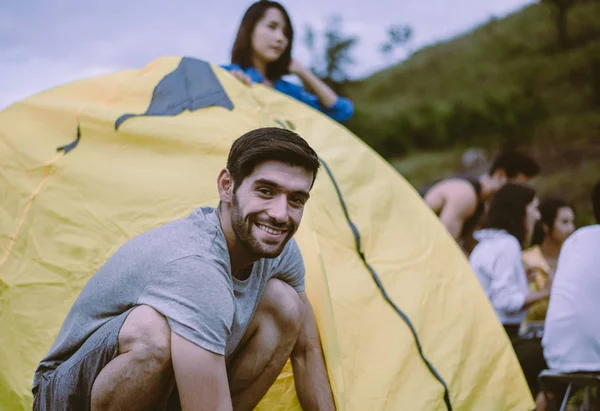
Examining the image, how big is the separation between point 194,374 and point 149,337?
0.15m

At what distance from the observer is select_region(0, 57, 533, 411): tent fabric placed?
92.8 inches

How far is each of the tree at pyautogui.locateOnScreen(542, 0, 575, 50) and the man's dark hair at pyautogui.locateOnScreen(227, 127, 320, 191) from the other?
12.4 m

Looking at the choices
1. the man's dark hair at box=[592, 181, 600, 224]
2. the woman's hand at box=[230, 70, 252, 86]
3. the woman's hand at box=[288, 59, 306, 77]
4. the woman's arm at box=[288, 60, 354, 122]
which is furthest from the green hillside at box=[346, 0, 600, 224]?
the woman's hand at box=[230, 70, 252, 86]

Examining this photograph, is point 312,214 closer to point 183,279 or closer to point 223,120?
point 223,120

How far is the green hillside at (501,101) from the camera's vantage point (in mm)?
10555

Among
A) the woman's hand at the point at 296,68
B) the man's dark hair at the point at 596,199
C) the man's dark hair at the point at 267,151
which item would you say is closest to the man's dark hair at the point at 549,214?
the man's dark hair at the point at 596,199

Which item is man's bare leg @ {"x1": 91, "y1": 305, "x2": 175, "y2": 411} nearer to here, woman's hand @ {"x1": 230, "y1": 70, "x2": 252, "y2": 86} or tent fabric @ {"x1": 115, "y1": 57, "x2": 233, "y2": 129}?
tent fabric @ {"x1": 115, "y1": 57, "x2": 233, "y2": 129}

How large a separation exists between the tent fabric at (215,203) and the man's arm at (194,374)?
1.96 ft

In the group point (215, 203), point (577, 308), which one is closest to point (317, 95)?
point (215, 203)

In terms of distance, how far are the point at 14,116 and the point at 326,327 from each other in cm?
174

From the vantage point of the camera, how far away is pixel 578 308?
2645 mm

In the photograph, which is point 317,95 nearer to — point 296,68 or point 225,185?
point 296,68

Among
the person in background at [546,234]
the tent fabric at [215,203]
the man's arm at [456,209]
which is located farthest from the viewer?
the person in background at [546,234]

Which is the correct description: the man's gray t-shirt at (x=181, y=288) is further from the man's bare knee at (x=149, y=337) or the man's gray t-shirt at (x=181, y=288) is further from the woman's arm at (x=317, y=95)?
the woman's arm at (x=317, y=95)
